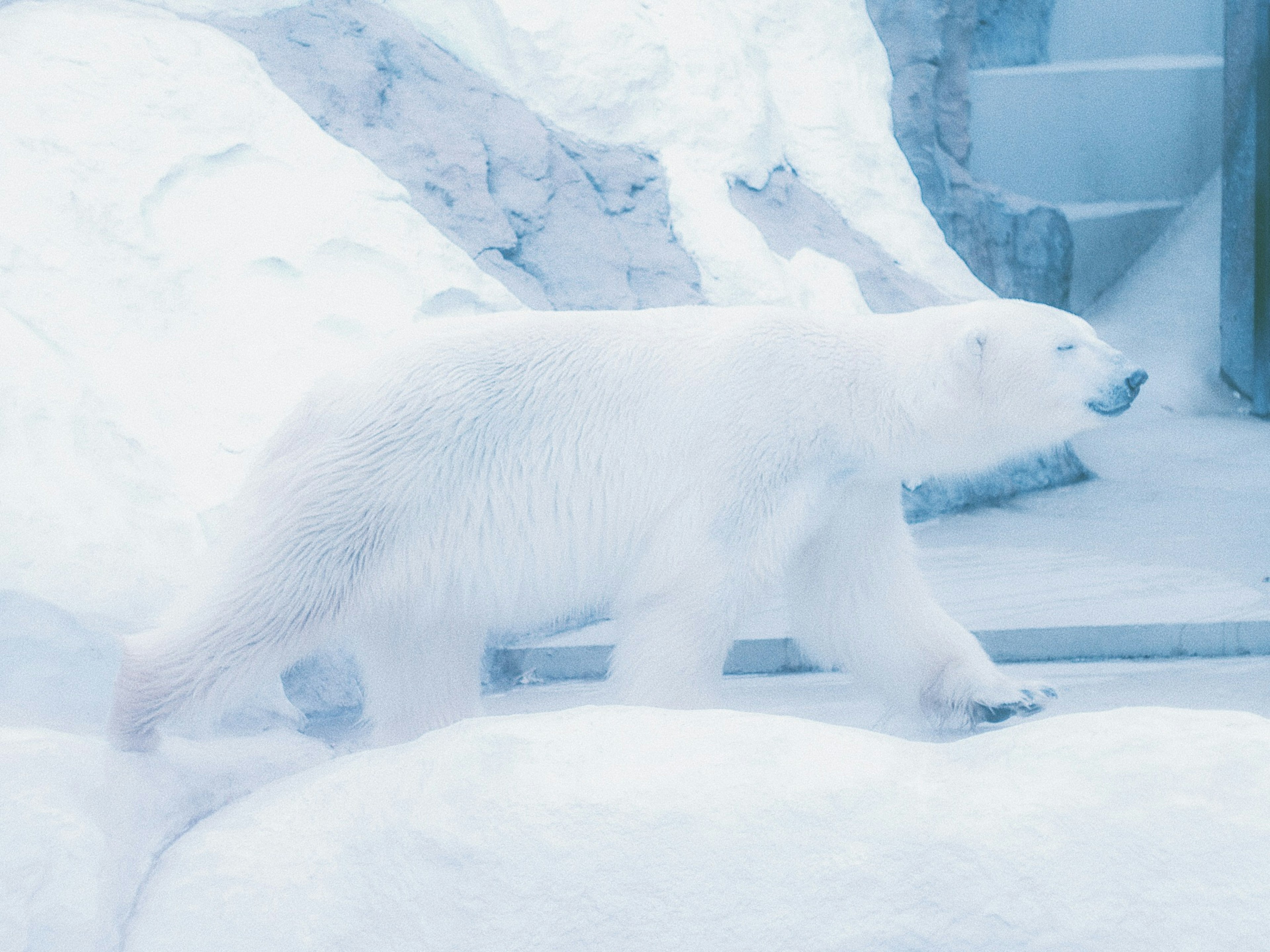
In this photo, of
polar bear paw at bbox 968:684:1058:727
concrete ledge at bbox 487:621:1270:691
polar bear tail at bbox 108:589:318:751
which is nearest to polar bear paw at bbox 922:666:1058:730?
polar bear paw at bbox 968:684:1058:727

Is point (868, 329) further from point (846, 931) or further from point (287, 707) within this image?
point (287, 707)

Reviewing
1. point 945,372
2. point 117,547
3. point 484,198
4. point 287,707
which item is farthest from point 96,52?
point 945,372

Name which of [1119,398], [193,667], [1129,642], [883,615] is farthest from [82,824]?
[1129,642]

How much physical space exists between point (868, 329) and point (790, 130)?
3.41 metres

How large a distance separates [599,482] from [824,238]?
10.2 feet

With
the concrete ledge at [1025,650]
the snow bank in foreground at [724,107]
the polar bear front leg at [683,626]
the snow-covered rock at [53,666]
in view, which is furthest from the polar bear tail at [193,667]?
the snow bank in foreground at [724,107]

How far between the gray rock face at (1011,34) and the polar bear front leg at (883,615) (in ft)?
18.2

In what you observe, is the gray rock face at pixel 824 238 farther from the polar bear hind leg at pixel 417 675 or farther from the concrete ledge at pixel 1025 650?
the polar bear hind leg at pixel 417 675

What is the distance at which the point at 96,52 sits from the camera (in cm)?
354

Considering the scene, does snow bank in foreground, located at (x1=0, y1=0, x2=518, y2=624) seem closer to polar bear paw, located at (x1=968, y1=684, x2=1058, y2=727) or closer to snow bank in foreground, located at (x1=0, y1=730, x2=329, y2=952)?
snow bank in foreground, located at (x1=0, y1=730, x2=329, y2=952)

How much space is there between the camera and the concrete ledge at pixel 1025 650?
2.94 m

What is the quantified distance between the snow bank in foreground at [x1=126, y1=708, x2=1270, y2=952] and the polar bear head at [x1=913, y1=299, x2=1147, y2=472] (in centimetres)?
75

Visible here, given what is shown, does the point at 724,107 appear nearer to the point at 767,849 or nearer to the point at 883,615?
the point at 883,615

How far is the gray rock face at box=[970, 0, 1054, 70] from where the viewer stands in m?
7.27
